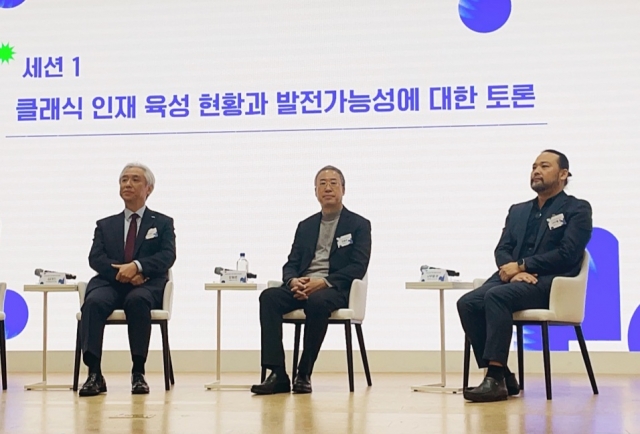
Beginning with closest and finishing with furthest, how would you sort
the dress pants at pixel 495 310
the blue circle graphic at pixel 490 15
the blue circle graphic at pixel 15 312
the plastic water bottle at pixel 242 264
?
the dress pants at pixel 495 310
the plastic water bottle at pixel 242 264
the blue circle graphic at pixel 490 15
the blue circle graphic at pixel 15 312

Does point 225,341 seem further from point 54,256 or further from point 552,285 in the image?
point 552,285

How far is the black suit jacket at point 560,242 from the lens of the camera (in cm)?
434

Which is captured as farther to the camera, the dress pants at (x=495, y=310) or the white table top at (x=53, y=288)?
the white table top at (x=53, y=288)

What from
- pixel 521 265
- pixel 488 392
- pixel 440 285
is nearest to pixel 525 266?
pixel 521 265

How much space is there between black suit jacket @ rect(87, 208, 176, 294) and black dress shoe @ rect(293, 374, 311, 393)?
85cm

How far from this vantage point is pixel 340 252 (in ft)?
16.2

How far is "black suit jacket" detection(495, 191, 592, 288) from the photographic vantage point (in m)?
4.34

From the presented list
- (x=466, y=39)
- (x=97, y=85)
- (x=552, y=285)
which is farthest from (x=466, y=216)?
(x=97, y=85)

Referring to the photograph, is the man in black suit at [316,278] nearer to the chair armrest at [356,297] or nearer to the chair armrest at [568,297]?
the chair armrest at [356,297]

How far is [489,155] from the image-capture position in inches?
231

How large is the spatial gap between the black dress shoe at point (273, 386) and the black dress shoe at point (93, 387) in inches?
28.9

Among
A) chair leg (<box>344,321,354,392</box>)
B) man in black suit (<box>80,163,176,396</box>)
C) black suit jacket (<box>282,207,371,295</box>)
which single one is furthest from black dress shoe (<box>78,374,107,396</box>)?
chair leg (<box>344,321,354,392</box>)

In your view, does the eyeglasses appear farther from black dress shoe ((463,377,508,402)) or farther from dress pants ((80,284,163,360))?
black dress shoe ((463,377,508,402))

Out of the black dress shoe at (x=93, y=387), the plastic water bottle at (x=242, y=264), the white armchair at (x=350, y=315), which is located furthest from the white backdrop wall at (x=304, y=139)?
the black dress shoe at (x=93, y=387)
